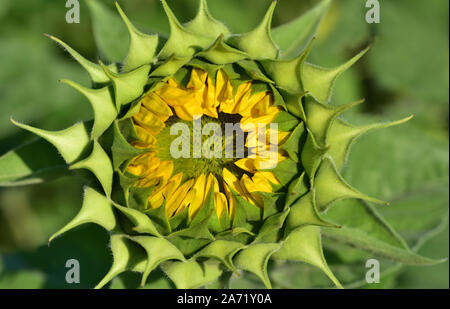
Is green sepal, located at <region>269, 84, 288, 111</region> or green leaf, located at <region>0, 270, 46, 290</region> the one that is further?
green leaf, located at <region>0, 270, 46, 290</region>

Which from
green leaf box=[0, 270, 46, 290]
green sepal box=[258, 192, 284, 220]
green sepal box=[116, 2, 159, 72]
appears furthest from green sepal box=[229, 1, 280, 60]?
green leaf box=[0, 270, 46, 290]

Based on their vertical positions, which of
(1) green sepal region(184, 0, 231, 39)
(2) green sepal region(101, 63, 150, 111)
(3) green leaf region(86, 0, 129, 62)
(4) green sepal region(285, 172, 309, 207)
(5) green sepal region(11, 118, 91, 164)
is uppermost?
(3) green leaf region(86, 0, 129, 62)

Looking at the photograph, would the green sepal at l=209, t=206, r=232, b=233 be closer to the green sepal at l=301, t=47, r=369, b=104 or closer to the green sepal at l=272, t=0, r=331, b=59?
the green sepal at l=301, t=47, r=369, b=104

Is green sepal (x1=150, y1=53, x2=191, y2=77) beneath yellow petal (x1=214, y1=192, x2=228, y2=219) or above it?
above

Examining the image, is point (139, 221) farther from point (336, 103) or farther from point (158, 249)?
point (336, 103)

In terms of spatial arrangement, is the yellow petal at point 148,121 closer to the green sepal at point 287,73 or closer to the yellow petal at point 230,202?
the yellow petal at point 230,202

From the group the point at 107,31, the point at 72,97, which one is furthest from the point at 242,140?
the point at 72,97

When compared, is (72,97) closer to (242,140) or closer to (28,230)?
(28,230)

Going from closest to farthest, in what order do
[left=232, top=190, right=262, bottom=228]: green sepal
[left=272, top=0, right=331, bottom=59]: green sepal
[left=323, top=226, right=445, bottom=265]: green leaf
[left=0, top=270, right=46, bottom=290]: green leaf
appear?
[left=232, top=190, right=262, bottom=228]: green sepal, [left=323, top=226, right=445, bottom=265]: green leaf, [left=272, top=0, right=331, bottom=59]: green sepal, [left=0, top=270, right=46, bottom=290]: green leaf
